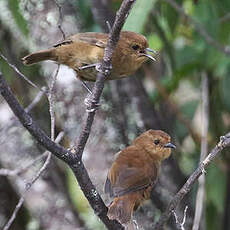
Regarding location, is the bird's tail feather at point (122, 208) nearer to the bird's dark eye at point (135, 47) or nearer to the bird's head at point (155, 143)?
the bird's head at point (155, 143)

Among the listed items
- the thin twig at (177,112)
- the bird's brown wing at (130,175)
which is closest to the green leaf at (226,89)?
the thin twig at (177,112)

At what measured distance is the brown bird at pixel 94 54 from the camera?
12.8ft

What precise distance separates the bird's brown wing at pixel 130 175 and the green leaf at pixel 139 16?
859mm

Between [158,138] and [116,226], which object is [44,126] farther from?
[116,226]

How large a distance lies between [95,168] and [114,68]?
114cm

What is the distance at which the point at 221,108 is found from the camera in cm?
586

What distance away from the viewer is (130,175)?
13.8ft

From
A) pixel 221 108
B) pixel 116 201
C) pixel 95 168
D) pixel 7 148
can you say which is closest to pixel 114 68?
pixel 116 201

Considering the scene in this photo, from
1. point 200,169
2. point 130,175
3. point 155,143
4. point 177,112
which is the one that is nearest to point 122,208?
point 130,175

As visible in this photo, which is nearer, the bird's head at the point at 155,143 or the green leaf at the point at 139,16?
the green leaf at the point at 139,16

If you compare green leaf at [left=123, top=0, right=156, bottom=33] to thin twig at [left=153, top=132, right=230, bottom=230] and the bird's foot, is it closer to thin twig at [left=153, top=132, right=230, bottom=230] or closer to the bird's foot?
the bird's foot

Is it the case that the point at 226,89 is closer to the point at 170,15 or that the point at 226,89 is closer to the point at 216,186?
the point at 170,15

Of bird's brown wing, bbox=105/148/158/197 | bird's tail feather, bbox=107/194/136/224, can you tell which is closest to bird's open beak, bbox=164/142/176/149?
bird's brown wing, bbox=105/148/158/197

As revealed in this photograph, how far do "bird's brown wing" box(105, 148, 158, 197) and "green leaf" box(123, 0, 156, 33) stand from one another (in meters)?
0.86
